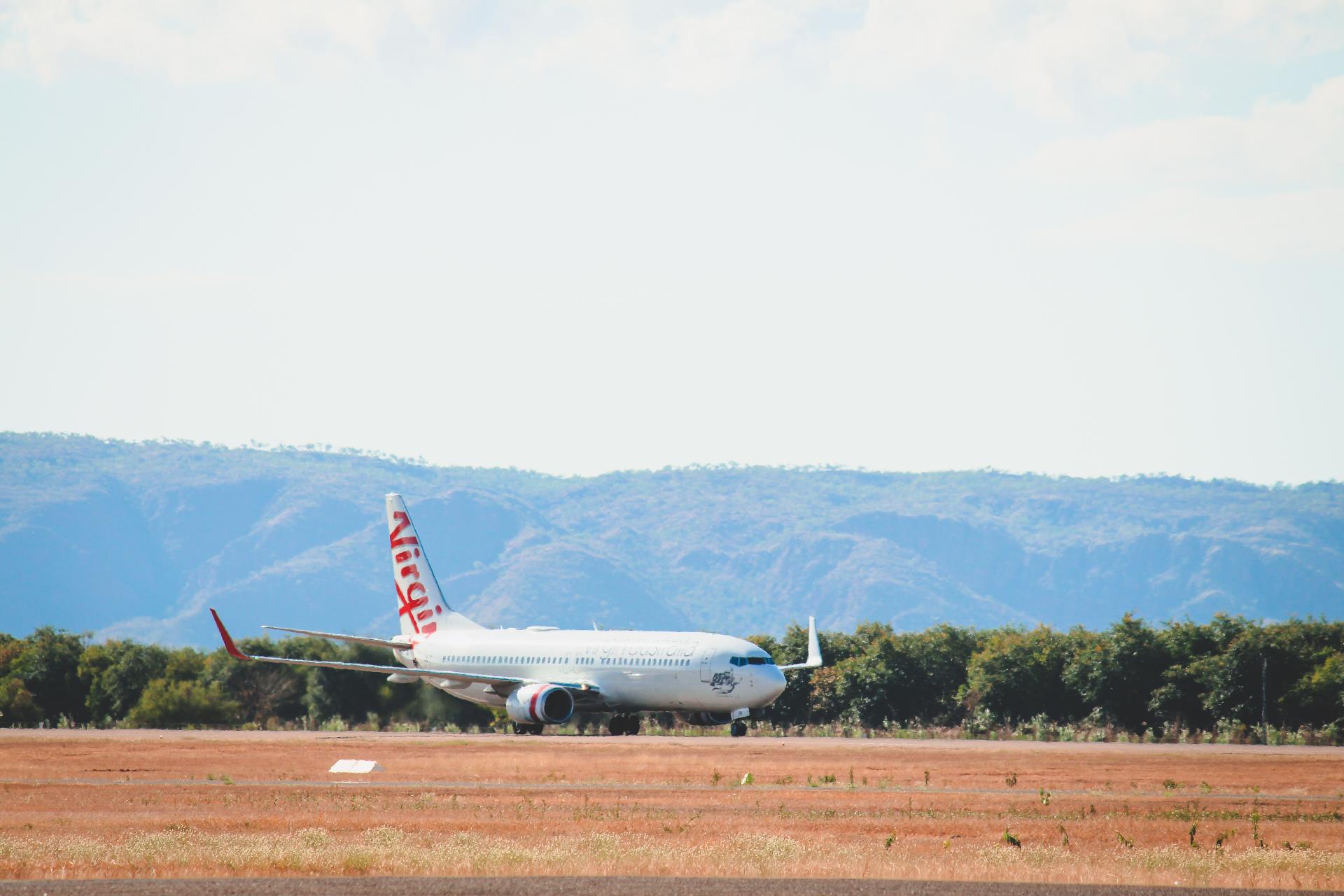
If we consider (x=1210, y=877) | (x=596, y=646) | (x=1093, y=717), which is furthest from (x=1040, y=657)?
(x=1210, y=877)

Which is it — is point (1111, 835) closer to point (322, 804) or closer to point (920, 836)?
point (920, 836)

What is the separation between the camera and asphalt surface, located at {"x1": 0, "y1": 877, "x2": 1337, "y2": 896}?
63.6 feet

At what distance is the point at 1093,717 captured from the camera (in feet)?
193

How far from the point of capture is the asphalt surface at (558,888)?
1938 cm

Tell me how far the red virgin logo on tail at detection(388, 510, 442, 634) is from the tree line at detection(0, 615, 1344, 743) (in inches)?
174

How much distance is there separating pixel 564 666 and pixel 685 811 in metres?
28.8

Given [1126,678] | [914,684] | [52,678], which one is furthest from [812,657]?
[52,678]

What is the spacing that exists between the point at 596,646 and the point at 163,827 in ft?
105

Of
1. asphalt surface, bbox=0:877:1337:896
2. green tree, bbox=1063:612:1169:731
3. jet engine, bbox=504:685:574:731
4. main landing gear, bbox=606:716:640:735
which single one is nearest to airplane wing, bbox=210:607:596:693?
jet engine, bbox=504:685:574:731

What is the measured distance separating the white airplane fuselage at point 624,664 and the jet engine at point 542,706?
3.51ft

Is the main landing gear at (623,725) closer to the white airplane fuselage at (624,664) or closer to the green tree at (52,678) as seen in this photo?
the white airplane fuselage at (624,664)

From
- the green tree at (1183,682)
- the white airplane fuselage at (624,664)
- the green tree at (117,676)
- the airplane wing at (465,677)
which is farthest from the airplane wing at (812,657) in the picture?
the green tree at (117,676)

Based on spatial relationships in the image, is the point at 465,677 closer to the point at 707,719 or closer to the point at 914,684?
the point at 707,719

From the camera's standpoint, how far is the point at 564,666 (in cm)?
5881
